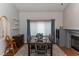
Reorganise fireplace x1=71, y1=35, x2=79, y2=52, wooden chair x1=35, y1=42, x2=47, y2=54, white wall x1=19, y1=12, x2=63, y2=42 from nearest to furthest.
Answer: white wall x1=19, y1=12, x2=63, y2=42 → wooden chair x1=35, y1=42, x2=47, y2=54 → fireplace x1=71, y1=35, x2=79, y2=52

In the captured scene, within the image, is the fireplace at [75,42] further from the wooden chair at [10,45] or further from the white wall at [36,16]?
the wooden chair at [10,45]

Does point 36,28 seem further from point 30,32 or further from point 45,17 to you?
point 45,17

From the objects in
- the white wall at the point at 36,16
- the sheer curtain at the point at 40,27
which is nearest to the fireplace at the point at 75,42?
the white wall at the point at 36,16

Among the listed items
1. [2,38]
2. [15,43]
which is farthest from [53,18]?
[2,38]

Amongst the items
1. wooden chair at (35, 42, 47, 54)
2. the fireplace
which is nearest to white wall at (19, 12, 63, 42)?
wooden chair at (35, 42, 47, 54)

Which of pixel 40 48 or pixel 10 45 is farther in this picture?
pixel 40 48

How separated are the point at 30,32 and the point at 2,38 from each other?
102cm

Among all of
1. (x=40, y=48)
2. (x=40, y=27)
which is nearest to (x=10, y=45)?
(x=40, y=27)

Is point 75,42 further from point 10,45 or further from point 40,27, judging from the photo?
point 10,45

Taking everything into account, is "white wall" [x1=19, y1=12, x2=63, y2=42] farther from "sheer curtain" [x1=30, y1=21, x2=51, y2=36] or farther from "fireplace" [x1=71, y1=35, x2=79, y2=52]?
"fireplace" [x1=71, y1=35, x2=79, y2=52]

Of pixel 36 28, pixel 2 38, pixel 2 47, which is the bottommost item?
pixel 2 47

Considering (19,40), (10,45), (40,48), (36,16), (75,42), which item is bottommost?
(40,48)

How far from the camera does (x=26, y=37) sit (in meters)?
3.62

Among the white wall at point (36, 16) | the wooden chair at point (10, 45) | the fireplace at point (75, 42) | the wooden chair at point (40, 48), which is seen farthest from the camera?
the fireplace at point (75, 42)
